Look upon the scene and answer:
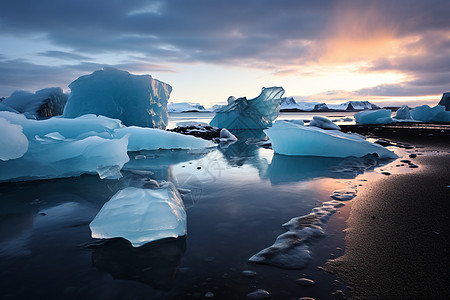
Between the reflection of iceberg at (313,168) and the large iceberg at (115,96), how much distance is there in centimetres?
677

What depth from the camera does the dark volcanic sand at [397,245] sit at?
4.37 feet

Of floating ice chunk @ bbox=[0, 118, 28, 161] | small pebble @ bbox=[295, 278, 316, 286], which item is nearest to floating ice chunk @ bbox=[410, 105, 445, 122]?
small pebble @ bbox=[295, 278, 316, 286]

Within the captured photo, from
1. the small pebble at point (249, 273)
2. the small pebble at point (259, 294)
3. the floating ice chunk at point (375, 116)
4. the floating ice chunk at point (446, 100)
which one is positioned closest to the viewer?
the small pebble at point (259, 294)

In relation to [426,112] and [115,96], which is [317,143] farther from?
[426,112]

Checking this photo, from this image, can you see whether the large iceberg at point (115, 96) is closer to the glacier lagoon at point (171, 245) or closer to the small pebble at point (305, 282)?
the glacier lagoon at point (171, 245)

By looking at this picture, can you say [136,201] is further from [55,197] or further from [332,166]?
[332,166]

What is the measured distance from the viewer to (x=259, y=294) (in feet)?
4.29

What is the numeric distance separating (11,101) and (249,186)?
1527cm

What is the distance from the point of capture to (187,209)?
2582 mm

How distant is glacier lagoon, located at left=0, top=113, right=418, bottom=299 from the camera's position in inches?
54.6

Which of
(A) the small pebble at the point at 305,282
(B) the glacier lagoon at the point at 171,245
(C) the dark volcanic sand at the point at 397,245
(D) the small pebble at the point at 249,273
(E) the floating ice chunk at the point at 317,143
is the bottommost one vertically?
(B) the glacier lagoon at the point at 171,245

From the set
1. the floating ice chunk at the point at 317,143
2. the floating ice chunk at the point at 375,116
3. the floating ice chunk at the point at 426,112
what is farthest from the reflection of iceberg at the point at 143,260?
the floating ice chunk at the point at 426,112

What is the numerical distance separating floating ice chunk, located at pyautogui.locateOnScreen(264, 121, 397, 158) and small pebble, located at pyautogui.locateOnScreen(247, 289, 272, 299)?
15.9 feet

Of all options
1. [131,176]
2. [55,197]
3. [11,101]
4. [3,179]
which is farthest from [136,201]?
[11,101]
